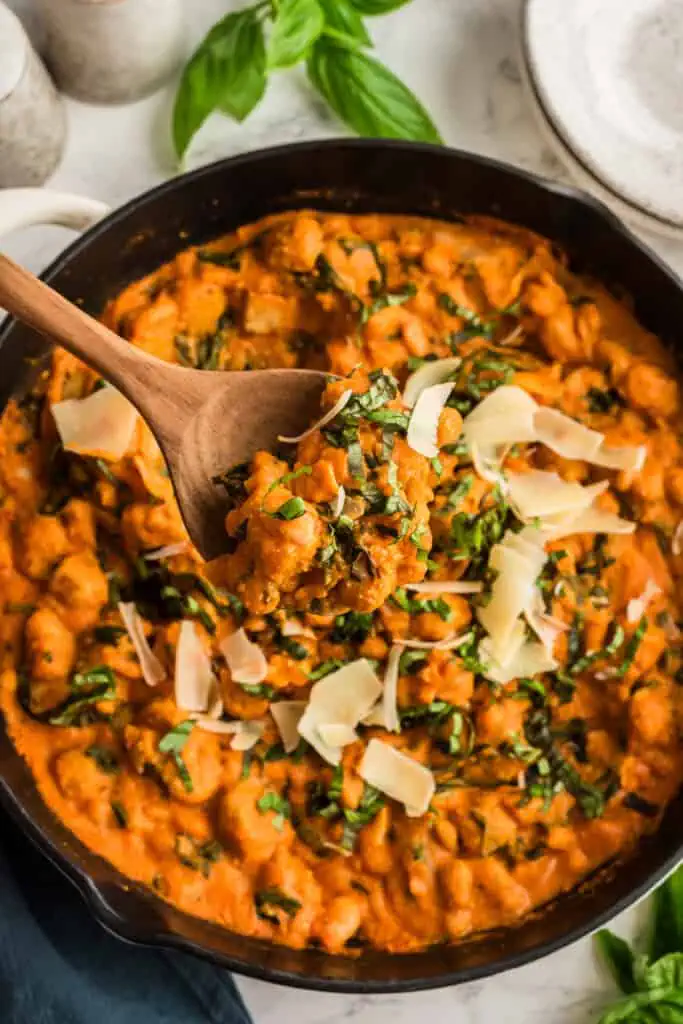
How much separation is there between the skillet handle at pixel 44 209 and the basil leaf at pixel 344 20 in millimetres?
684

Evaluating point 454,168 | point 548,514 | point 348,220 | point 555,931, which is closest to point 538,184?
point 454,168

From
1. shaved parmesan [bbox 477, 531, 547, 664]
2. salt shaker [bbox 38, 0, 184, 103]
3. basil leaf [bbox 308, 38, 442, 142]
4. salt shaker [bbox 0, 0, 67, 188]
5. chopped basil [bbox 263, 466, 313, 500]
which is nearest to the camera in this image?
chopped basil [bbox 263, 466, 313, 500]

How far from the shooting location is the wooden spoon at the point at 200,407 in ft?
7.27

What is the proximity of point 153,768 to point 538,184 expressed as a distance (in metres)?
1.44

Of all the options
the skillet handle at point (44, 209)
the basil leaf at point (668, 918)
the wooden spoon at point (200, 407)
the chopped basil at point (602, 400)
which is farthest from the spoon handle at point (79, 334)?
the basil leaf at point (668, 918)

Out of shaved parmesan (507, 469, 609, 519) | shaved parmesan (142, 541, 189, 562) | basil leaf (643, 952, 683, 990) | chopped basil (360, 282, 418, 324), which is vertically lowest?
basil leaf (643, 952, 683, 990)

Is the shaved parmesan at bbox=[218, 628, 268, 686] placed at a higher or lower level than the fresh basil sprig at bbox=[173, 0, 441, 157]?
lower

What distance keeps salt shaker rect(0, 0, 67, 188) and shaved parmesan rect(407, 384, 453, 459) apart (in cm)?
115

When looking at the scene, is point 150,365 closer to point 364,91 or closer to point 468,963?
point 364,91

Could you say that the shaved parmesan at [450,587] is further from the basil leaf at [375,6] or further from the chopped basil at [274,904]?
the basil leaf at [375,6]

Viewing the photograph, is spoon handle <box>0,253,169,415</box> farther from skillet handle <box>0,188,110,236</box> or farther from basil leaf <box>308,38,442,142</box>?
basil leaf <box>308,38,442,142</box>

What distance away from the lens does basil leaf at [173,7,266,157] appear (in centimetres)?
277

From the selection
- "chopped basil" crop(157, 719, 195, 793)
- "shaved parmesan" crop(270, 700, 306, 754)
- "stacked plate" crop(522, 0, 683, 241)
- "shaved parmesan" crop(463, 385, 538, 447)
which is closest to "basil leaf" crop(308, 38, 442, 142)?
"stacked plate" crop(522, 0, 683, 241)

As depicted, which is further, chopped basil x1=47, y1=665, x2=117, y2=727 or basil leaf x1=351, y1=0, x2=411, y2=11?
basil leaf x1=351, y1=0, x2=411, y2=11
